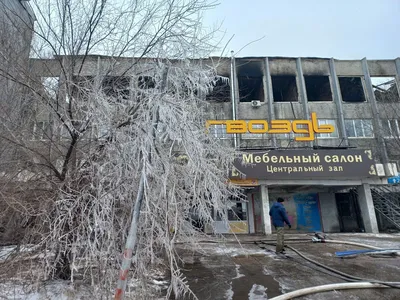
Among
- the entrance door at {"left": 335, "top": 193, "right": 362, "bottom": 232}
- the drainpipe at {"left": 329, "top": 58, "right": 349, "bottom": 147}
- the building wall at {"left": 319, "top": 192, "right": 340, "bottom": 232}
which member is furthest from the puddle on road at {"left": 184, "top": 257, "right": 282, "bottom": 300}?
the drainpipe at {"left": 329, "top": 58, "right": 349, "bottom": 147}

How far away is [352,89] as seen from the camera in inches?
1001

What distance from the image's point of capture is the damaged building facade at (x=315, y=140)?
1511cm

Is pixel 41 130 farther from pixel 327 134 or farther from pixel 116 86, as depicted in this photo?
pixel 327 134

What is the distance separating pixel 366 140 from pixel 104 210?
77.9 feet

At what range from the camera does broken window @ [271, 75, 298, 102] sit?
2439 cm

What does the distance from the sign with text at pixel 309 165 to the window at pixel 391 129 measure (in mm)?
6804

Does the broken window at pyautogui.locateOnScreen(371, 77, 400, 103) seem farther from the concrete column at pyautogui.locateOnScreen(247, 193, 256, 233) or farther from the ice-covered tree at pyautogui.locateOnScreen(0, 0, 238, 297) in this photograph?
the ice-covered tree at pyautogui.locateOnScreen(0, 0, 238, 297)

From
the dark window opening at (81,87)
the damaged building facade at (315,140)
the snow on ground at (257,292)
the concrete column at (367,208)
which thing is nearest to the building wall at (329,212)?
the damaged building facade at (315,140)

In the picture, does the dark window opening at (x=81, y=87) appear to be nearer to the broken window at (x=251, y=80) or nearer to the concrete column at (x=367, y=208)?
the concrete column at (x=367, y=208)

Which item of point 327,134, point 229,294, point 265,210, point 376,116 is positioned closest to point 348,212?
point 327,134

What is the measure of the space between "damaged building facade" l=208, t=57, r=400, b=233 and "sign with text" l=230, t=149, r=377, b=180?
6 cm

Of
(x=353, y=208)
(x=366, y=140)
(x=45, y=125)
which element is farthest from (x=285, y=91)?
(x=45, y=125)

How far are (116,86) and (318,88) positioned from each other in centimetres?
2475

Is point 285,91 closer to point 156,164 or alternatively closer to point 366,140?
point 366,140
